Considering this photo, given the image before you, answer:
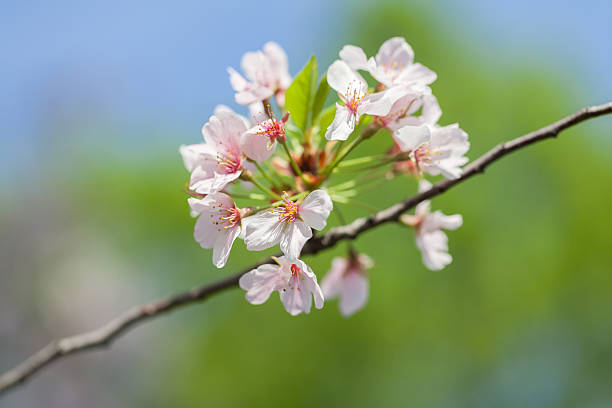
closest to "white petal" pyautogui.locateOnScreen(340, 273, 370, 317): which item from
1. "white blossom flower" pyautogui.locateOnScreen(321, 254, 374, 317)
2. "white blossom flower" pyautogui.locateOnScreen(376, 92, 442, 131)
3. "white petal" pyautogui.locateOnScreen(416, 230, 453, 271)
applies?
"white blossom flower" pyautogui.locateOnScreen(321, 254, 374, 317)

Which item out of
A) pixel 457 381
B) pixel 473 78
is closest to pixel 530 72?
pixel 473 78

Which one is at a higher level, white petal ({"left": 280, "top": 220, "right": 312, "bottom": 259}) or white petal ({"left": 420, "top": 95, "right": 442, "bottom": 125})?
white petal ({"left": 420, "top": 95, "right": 442, "bottom": 125})

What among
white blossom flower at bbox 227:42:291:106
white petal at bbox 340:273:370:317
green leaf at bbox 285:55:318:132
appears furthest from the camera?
white petal at bbox 340:273:370:317

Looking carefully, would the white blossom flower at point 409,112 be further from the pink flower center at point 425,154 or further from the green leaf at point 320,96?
the green leaf at point 320,96

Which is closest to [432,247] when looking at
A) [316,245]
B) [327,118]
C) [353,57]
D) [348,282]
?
[348,282]

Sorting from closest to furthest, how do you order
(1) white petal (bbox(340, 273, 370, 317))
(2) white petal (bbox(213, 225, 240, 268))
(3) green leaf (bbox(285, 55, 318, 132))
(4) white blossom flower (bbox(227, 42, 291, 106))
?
(2) white petal (bbox(213, 225, 240, 268))
(3) green leaf (bbox(285, 55, 318, 132))
(4) white blossom flower (bbox(227, 42, 291, 106))
(1) white petal (bbox(340, 273, 370, 317))

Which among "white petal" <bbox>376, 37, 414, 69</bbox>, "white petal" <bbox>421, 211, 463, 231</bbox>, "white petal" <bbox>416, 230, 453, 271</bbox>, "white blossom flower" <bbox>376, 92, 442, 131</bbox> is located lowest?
"white petal" <bbox>416, 230, 453, 271</bbox>

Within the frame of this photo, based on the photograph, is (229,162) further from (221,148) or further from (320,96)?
(320,96)

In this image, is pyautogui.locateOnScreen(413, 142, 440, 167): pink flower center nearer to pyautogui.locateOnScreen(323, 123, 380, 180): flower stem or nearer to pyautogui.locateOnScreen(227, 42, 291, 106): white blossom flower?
pyautogui.locateOnScreen(323, 123, 380, 180): flower stem
